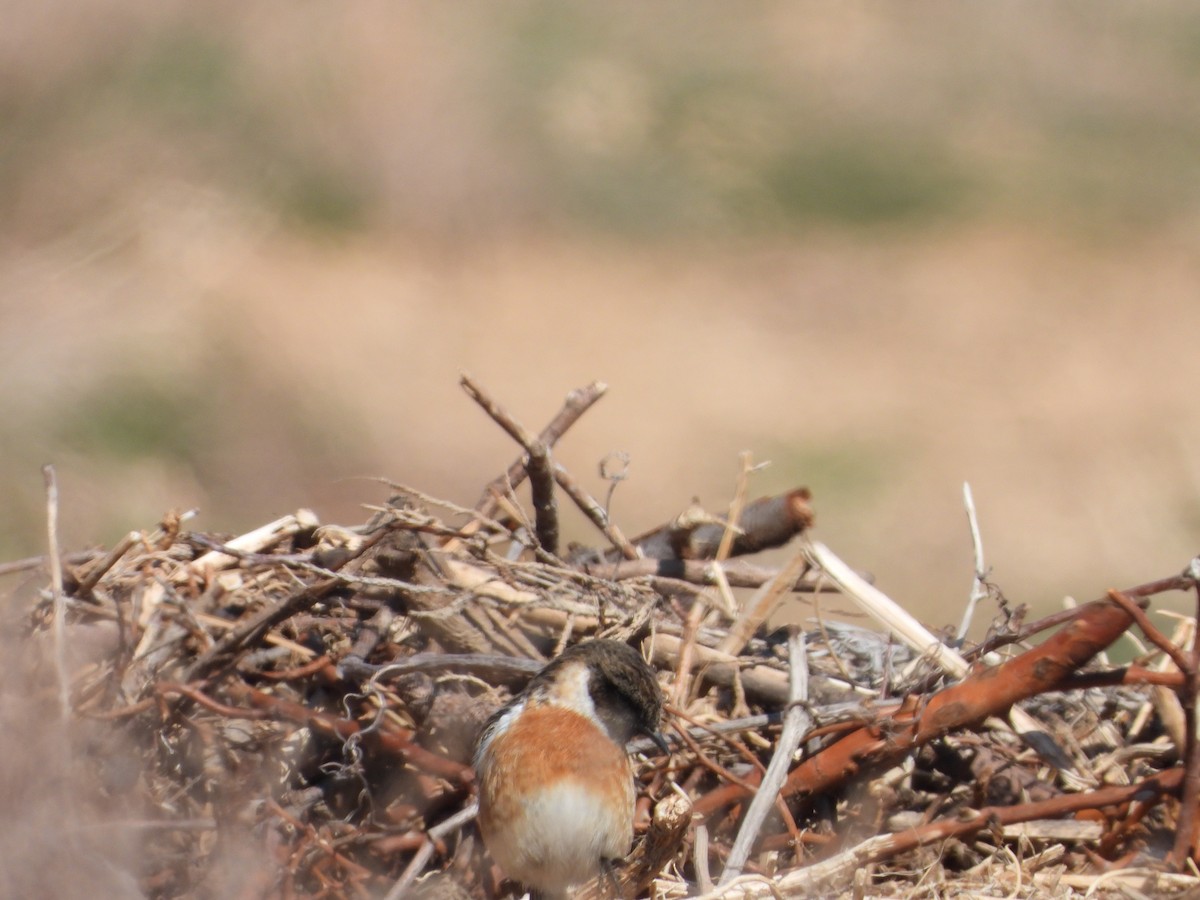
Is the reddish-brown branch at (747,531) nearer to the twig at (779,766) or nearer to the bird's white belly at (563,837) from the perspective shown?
the twig at (779,766)

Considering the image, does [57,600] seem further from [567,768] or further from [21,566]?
[567,768]

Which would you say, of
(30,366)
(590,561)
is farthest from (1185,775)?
(30,366)

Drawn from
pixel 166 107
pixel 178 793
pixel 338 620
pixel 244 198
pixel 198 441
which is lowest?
pixel 178 793

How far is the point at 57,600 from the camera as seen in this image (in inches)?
100

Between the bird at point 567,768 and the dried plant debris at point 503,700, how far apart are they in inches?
3.5

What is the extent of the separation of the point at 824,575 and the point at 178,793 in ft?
4.31

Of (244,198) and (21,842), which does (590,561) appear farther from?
(244,198)

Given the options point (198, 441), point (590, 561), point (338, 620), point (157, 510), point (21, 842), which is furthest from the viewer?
point (198, 441)

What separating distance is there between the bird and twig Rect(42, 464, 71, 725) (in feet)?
2.36

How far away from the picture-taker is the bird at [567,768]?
241cm

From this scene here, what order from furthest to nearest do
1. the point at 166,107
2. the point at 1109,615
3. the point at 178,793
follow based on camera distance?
the point at 166,107 < the point at 178,793 < the point at 1109,615

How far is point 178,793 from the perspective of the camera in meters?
2.55

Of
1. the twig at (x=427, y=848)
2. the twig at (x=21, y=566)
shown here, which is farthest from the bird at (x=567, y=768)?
the twig at (x=21, y=566)

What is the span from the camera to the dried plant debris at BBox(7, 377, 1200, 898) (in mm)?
2439
